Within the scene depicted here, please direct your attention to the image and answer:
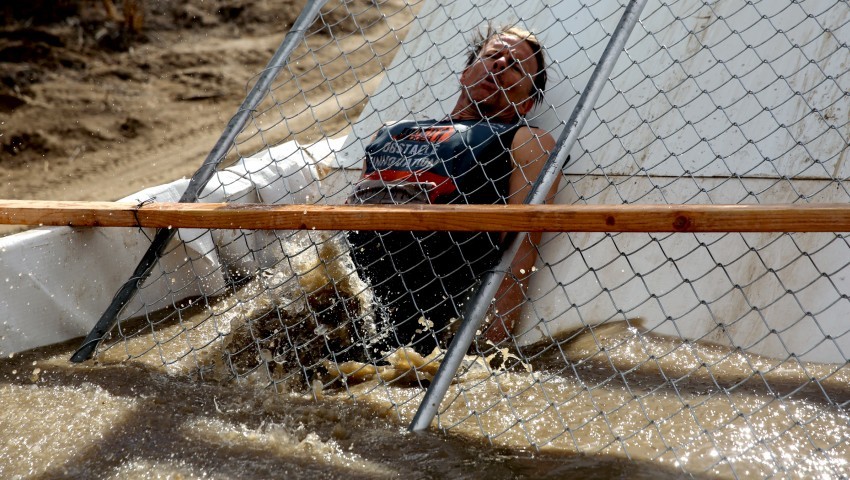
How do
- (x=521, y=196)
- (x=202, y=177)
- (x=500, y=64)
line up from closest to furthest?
(x=521, y=196) < (x=202, y=177) < (x=500, y=64)

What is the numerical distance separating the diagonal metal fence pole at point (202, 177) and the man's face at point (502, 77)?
58cm

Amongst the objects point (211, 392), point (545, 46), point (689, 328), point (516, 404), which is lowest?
point (689, 328)

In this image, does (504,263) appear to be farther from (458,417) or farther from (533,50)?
(533,50)

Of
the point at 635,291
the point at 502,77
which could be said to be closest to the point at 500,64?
the point at 502,77

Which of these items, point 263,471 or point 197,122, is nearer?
point 263,471

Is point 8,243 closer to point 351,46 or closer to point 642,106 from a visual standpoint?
point 642,106

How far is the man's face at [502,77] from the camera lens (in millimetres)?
2963

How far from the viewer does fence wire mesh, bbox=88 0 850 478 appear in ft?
6.58

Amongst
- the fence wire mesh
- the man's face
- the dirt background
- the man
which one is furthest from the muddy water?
the dirt background

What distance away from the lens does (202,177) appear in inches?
108

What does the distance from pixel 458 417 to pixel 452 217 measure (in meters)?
0.48

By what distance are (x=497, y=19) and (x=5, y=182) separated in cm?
341

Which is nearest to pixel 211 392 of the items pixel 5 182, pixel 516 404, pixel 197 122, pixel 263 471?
pixel 263 471

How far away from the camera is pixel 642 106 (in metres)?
2.82
